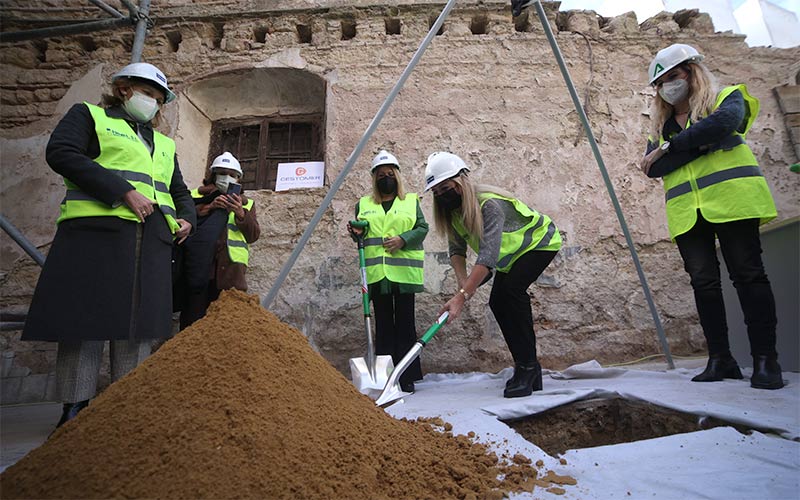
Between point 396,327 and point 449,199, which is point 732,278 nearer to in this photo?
point 449,199

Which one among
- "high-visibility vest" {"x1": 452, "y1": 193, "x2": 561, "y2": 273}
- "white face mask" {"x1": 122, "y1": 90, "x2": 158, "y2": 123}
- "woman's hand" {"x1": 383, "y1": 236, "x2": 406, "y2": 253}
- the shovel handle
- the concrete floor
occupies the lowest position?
the concrete floor

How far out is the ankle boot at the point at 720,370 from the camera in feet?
6.73

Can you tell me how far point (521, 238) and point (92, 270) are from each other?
1.98 m

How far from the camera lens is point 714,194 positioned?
202 centimetres

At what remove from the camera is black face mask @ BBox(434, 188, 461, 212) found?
233cm

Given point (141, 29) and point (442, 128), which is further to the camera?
point (442, 128)

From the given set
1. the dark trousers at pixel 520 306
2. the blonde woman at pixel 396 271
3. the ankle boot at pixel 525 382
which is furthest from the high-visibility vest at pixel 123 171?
the ankle boot at pixel 525 382

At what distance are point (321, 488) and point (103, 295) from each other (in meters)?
1.35

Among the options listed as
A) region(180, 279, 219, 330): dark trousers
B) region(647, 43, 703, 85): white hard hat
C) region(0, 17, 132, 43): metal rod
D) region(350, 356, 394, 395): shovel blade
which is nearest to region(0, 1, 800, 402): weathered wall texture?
region(0, 17, 132, 43): metal rod

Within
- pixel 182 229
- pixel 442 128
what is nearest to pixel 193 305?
pixel 182 229

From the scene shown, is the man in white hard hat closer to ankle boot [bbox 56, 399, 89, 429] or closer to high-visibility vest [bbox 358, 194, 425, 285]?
high-visibility vest [bbox 358, 194, 425, 285]

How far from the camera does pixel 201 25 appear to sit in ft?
13.5

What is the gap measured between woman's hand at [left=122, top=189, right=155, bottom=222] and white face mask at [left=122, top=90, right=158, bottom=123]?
424 mm

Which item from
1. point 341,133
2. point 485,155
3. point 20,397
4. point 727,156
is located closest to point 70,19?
point 341,133
